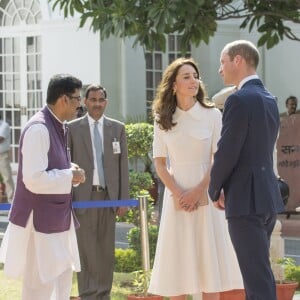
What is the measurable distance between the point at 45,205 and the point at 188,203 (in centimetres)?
116

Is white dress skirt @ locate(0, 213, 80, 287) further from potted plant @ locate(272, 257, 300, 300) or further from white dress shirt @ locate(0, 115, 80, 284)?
potted plant @ locate(272, 257, 300, 300)

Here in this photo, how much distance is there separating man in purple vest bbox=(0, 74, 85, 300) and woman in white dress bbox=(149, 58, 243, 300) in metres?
0.84

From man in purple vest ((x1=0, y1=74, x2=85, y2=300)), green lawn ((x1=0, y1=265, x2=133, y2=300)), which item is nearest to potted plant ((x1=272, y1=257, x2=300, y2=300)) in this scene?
green lawn ((x1=0, y1=265, x2=133, y2=300))

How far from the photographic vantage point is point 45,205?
655 cm

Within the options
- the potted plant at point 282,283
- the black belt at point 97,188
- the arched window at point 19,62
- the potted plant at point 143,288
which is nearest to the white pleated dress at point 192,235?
the potted plant at point 143,288

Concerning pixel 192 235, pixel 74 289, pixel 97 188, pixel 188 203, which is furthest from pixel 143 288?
pixel 74 289

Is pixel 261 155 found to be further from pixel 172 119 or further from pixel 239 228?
pixel 172 119

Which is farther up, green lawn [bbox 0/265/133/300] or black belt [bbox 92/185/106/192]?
black belt [bbox 92/185/106/192]

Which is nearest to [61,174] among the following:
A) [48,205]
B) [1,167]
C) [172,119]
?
[48,205]

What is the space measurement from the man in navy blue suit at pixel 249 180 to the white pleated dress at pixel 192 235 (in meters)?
0.79

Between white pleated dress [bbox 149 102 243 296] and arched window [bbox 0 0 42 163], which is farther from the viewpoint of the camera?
arched window [bbox 0 0 42 163]

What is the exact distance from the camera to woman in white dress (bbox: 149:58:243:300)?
7.14 meters

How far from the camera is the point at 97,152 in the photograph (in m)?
8.69

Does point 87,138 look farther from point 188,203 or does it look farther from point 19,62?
point 19,62
